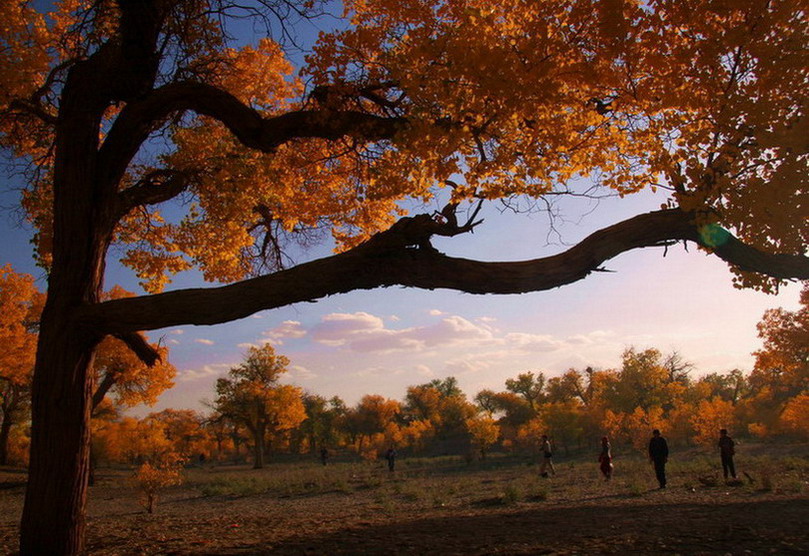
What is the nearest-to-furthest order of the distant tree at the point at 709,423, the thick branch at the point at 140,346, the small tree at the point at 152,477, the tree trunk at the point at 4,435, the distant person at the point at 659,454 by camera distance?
the thick branch at the point at 140,346, the distant person at the point at 659,454, the small tree at the point at 152,477, the distant tree at the point at 709,423, the tree trunk at the point at 4,435

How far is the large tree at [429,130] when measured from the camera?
5070mm

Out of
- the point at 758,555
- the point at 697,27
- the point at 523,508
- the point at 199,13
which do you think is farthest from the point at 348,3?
the point at 523,508

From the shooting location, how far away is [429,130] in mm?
5742

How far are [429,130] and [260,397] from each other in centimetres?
3715

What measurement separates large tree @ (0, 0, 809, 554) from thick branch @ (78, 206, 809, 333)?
2 centimetres

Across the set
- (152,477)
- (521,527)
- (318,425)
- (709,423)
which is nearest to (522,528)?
(521,527)

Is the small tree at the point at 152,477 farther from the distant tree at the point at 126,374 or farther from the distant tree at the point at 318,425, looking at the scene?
the distant tree at the point at 318,425

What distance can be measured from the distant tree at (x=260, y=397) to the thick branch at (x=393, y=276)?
35.5m

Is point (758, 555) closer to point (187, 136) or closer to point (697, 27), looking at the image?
point (697, 27)

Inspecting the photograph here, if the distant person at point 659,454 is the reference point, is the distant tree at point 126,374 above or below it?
above

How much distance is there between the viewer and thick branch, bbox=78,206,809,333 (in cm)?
535

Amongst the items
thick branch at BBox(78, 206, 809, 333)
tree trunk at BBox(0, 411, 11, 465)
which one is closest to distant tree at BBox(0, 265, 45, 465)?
tree trunk at BBox(0, 411, 11, 465)

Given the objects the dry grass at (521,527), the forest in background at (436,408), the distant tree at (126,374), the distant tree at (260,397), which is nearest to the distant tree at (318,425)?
the forest in background at (436,408)

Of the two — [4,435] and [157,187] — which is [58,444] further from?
[4,435]
